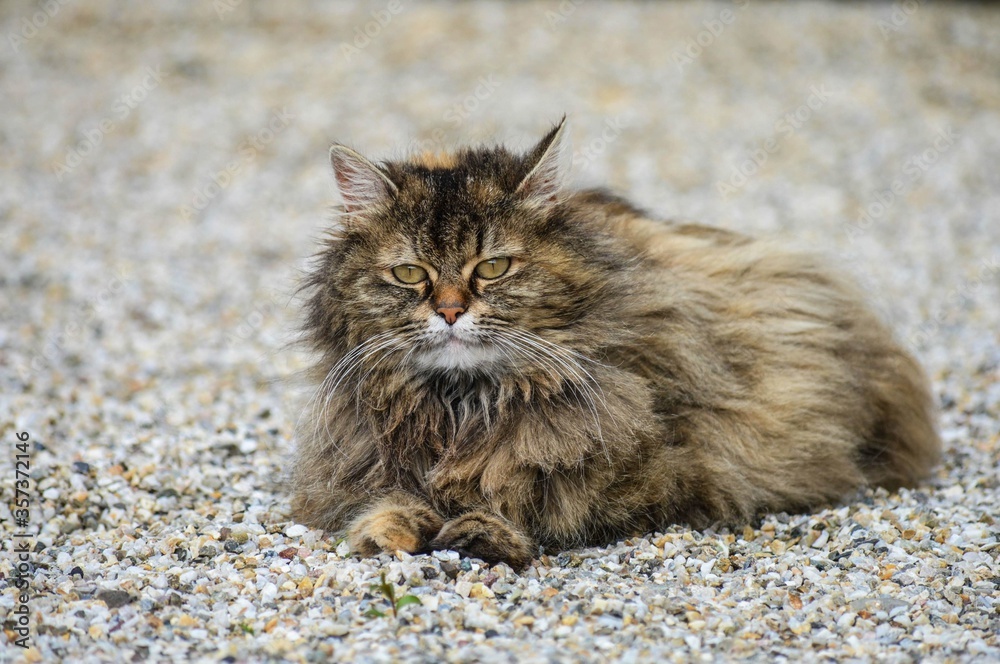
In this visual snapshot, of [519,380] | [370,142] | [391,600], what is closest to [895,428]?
[519,380]

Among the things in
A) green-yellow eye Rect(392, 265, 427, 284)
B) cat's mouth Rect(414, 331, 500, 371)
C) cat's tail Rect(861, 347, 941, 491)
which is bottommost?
cat's tail Rect(861, 347, 941, 491)

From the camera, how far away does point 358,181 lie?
3.52 meters

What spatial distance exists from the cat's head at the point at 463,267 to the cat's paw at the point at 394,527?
503 mm

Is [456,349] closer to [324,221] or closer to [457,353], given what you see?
[457,353]

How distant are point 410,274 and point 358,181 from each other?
0.42 meters

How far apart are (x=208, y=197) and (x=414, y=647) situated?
7.15 meters

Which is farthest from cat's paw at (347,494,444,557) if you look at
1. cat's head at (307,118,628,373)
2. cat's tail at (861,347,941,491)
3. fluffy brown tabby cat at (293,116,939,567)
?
cat's tail at (861,347,941,491)

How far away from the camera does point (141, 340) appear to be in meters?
6.52

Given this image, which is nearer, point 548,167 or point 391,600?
point 391,600

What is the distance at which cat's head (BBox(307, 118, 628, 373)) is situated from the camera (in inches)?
130

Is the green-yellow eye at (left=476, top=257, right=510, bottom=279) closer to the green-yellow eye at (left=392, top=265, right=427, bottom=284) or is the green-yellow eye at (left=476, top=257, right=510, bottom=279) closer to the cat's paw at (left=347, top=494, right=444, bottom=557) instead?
the green-yellow eye at (left=392, top=265, right=427, bottom=284)

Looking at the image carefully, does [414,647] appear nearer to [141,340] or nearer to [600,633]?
[600,633]

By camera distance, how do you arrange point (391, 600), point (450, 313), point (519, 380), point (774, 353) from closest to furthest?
point (391, 600), point (450, 313), point (519, 380), point (774, 353)

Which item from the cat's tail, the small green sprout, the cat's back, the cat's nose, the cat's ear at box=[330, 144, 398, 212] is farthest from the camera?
the cat's tail
